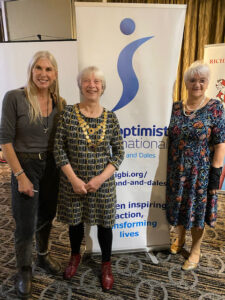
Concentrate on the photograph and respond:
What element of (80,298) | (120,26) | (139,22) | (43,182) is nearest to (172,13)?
(139,22)

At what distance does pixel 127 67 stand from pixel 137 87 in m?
0.15

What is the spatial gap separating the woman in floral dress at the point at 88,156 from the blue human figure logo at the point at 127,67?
248 millimetres

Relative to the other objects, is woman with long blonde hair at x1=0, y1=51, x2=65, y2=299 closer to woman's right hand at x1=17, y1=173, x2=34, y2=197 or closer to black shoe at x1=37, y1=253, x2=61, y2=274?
woman's right hand at x1=17, y1=173, x2=34, y2=197

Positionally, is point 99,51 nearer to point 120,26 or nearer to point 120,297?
point 120,26

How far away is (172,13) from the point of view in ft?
5.18

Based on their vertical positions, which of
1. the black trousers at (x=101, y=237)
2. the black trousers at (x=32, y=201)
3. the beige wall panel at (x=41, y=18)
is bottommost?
the black trousers at (x=101, y=237)

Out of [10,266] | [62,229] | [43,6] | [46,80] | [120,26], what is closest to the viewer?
[46,80]

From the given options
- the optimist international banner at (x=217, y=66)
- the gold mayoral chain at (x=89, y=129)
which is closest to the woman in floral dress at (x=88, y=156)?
the gold mayoral chain at (x=89, y=129)

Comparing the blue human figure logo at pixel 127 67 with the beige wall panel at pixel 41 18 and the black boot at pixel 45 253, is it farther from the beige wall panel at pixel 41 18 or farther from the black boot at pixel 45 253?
the beige wall panel at pixel 41 18

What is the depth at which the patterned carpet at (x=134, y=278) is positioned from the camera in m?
1.65

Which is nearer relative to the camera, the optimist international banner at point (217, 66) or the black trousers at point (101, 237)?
the black trousers at point (101, 237)

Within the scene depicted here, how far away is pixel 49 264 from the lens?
1.85 m

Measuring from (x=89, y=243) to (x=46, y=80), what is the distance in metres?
1.34

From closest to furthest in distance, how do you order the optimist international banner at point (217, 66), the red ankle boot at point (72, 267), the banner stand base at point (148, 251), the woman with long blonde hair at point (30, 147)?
the woman with long blonde hair at point (30, 147)
the red ankle boot at point (72, 267)
the banner stand base at point (148, 251)
the optimist international banner at point (217, 66)
